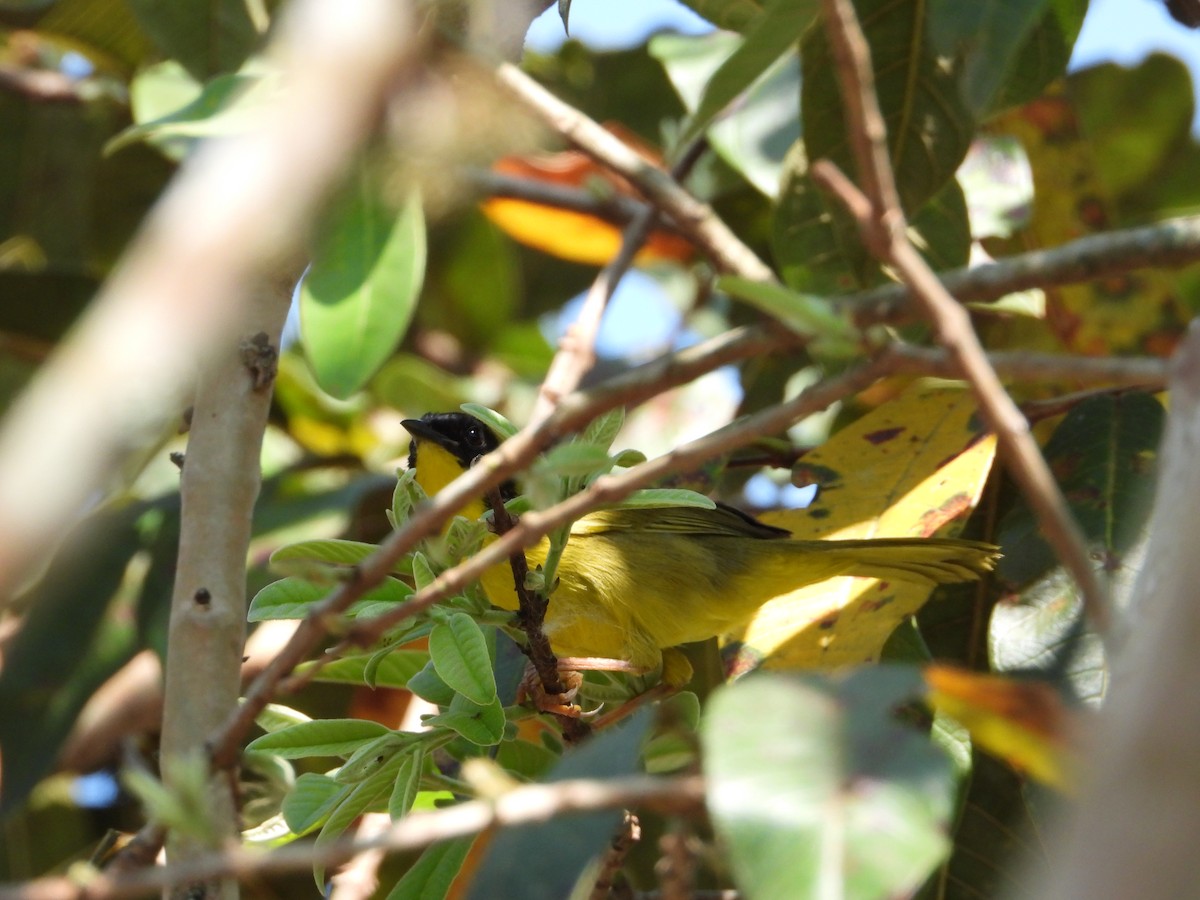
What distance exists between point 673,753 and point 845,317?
74cm

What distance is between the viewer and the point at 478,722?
1.56 meters

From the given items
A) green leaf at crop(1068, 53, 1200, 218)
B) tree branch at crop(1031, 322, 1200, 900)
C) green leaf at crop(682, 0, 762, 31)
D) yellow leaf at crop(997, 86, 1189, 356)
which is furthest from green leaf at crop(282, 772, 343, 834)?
green leaf at crop(1068, 53, 1200, 218)

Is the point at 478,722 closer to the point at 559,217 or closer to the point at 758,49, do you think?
A: the point at 758,49

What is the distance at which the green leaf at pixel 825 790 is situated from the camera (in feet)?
2.71

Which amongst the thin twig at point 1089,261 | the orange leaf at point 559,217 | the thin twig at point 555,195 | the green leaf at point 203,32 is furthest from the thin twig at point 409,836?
the orange leaf at point 559,217

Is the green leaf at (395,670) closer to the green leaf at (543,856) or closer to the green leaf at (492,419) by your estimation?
the green leaf at (492,419)

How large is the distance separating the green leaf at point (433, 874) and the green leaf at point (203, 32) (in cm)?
193

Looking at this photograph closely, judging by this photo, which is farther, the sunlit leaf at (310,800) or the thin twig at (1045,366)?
the sunlit leaf at (310,800)

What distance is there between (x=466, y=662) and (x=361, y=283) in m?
0.60

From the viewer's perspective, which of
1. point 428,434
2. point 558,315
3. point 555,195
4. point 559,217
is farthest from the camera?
point 558,315

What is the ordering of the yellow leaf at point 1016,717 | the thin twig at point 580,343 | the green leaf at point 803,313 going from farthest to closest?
the thin twig at point 580,343 → the green leaf at point 803,313 → the yellow leaf at point 1016,717

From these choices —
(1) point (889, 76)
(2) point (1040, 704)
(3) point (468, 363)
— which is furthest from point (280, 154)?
(3) point (468, 363)

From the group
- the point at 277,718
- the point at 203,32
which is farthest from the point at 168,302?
the point at 203,32

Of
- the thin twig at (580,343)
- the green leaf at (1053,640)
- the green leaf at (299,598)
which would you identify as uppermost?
the thin twig at (580,343)
